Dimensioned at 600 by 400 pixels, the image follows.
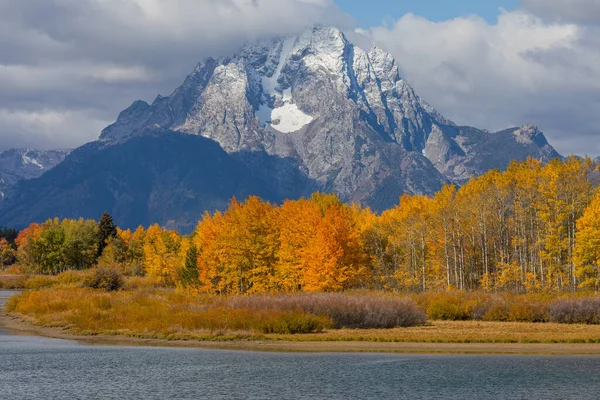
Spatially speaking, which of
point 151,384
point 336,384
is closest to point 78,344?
point 151,384

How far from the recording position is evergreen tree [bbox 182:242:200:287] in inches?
4419

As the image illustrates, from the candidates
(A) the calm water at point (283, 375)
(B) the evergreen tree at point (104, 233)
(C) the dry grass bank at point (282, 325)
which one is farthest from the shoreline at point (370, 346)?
(B) the evergreen tree at point (104, 233)

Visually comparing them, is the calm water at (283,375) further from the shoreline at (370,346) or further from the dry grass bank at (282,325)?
the dry grass bank at (282,325)

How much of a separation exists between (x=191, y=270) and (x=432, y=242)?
3643cm

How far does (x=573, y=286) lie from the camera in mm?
81938

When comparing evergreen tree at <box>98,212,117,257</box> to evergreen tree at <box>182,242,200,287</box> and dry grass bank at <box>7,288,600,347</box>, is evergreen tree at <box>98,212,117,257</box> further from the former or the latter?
dry grass bank at <box>7,288,600,347</box>

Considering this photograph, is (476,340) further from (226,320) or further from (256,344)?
(226,320)

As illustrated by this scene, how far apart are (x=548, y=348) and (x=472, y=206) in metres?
52.2

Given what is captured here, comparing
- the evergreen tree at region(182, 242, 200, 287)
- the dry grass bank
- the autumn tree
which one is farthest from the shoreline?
the evergreen tree at region(182, 242, 200, 287)

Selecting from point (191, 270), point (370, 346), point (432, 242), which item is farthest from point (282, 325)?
point (191, 270)

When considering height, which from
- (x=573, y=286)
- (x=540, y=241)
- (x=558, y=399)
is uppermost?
(x=540, y=241)

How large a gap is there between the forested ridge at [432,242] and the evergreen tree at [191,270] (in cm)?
19

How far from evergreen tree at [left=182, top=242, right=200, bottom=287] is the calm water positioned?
204ft

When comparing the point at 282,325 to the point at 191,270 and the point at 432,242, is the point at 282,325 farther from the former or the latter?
the point at 191,270
